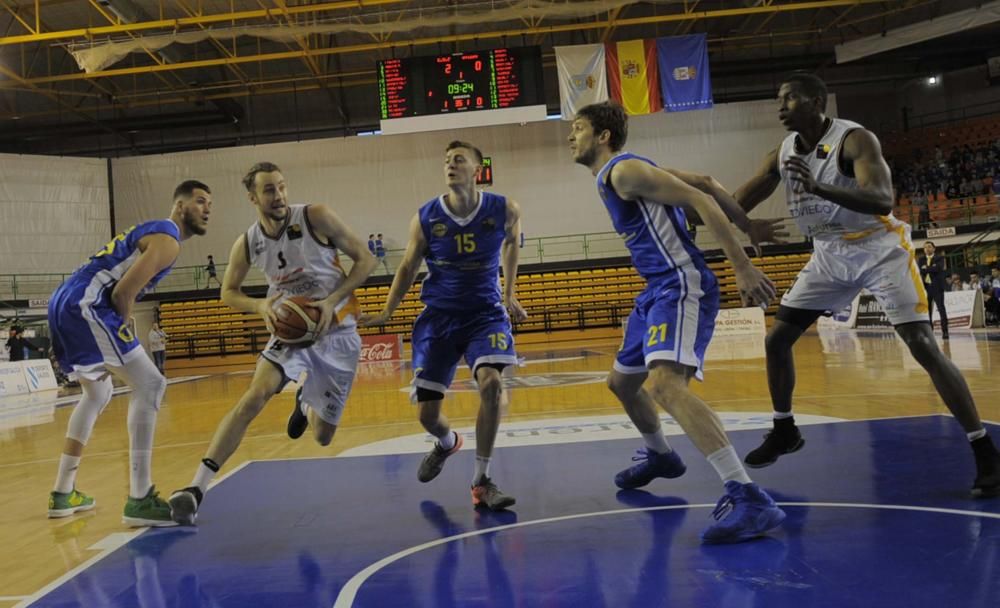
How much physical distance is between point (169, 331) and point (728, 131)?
19.4 metres

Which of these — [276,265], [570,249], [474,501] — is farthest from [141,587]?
[570,249]

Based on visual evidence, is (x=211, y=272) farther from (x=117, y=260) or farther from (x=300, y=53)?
(x=117, y=260)

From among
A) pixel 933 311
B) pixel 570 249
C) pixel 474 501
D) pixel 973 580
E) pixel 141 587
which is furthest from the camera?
pixel 570 249

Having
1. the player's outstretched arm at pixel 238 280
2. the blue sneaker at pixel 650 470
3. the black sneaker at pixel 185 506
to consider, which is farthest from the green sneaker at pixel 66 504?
the blue sneaker at pixel 650 470

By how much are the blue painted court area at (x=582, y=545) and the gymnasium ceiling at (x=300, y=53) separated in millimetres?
15239

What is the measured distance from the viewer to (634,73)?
18406 millimetres

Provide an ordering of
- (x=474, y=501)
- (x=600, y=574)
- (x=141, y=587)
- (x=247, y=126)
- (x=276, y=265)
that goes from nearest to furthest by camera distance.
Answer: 1. (x=600, y=574)
2. (x=141, y=587)
3. (x=474, y=501)
4. (x=276, y=265)
5. (x=247, y=126)

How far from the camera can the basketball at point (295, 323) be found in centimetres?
396

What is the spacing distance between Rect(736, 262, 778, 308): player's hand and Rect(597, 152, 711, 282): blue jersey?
41cm

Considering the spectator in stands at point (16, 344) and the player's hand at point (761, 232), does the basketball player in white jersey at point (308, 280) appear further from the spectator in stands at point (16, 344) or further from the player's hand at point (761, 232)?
the spectator in stands at point (16, 344)

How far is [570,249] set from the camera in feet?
82.1

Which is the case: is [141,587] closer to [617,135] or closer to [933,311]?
[617,135]

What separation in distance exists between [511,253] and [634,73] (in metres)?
15.0

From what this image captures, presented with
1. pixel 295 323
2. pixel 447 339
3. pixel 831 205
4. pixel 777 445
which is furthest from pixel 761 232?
pixel 295 323
